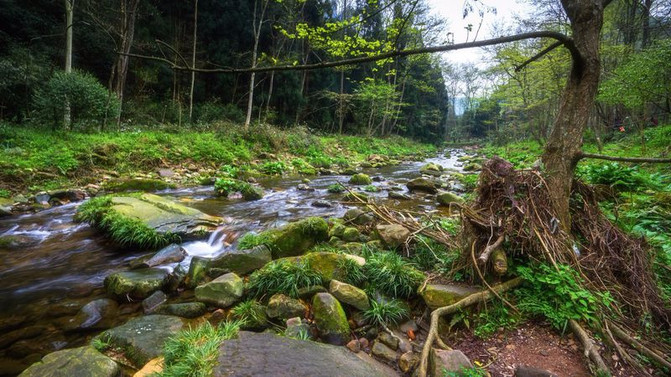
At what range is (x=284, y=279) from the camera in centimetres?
328

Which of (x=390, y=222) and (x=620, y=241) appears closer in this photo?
(x=620, y=241)

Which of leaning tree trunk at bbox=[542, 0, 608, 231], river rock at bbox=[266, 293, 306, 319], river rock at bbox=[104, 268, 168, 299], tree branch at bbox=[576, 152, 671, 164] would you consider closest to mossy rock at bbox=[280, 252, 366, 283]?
river rock at bbox=[266, 293, 306, 319]

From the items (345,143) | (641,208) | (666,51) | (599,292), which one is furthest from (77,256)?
(345,143)

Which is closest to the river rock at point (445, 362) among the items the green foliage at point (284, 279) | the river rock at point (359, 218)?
the green foliage at point (284, 279)

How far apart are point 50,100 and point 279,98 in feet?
53.9

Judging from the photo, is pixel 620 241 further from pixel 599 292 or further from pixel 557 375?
pixel 557 375

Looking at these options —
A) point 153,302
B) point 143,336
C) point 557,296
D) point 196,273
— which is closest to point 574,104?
point 557,296

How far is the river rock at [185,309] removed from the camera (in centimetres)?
312

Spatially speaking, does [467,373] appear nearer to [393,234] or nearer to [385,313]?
[385,313]

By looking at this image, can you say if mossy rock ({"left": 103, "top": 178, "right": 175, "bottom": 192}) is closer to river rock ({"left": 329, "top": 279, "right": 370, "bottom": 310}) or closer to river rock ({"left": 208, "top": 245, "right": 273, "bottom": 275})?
river rock ({"left": 208, "top": 245, "right": 273, "bottom": 275})

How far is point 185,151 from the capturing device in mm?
11508

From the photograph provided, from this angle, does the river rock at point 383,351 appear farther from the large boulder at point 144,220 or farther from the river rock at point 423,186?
the river rock at point 423,186

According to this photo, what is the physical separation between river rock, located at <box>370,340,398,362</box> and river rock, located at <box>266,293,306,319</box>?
79 centimetres

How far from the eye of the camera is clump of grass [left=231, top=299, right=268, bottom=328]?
2848 mm
